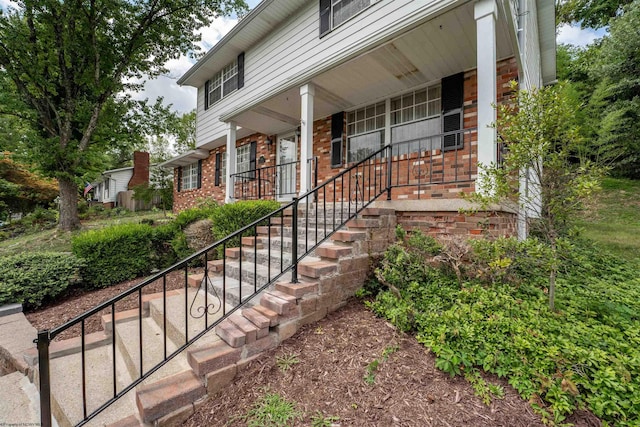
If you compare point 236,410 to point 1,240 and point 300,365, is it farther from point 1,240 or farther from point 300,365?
point 1,240

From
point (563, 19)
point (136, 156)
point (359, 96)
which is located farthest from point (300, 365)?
point (136, 156)

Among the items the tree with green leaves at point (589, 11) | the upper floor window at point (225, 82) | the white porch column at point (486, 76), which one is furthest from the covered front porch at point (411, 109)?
the tree with green leaves at point (589, 11)

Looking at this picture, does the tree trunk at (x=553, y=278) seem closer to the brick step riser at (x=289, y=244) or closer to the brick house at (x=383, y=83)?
the brick house at (x=383, y=83)

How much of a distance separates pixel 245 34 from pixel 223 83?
230 centimetres

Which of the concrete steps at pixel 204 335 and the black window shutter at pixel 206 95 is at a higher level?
the black window shutter at pixel 206 95

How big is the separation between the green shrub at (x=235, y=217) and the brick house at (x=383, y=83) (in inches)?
41.8

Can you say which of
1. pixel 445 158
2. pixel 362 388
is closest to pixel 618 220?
pixel 445 158

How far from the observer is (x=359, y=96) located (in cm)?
611

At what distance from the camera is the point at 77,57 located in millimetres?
8070

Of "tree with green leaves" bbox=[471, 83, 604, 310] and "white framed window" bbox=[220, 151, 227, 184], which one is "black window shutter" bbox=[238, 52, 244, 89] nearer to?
"white framed window" bbox=[220, 151, 227, 184]

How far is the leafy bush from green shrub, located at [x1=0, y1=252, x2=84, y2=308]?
16.6 ft

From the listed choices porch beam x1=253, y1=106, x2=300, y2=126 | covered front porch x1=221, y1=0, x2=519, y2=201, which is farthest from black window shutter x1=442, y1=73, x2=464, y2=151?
porch beam x1=253, y1=106, x2=300, y2=126

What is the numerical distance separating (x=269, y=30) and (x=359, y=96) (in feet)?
11.8

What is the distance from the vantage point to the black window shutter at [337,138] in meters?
6.78
